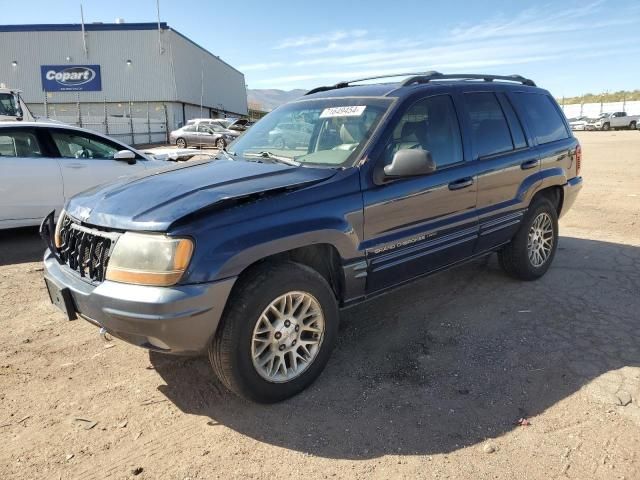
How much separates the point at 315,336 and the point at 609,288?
3352mm

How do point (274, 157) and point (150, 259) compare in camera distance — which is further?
point (274, 157)

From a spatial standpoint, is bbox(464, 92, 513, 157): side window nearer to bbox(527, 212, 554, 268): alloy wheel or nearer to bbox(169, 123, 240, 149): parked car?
bbox(527, 212, 554, 268): alloy wheel

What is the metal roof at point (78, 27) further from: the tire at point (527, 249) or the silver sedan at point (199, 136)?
the tire at point (527, 249)

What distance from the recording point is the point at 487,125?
4387 millimetres

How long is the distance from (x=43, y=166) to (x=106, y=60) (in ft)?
126

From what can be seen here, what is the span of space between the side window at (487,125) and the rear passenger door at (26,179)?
5.48 m

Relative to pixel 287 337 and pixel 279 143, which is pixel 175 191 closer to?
pixel 287 337

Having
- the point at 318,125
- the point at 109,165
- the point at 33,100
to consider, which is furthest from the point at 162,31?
the point at 318,125

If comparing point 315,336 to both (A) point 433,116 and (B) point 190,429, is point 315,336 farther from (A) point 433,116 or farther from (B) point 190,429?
(A) point 433,116

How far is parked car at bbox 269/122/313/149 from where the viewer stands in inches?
154

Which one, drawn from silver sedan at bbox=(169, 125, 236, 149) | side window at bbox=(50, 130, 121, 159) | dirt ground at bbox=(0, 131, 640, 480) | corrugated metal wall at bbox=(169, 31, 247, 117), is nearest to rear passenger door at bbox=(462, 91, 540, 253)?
dirt ground at bbox=(0, 131, 640, 480)

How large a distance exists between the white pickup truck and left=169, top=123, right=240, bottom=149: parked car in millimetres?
34722

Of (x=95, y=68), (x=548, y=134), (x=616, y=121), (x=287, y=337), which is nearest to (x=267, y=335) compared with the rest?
(x=287, y=337)

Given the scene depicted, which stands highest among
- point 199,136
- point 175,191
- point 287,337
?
point 199,136
